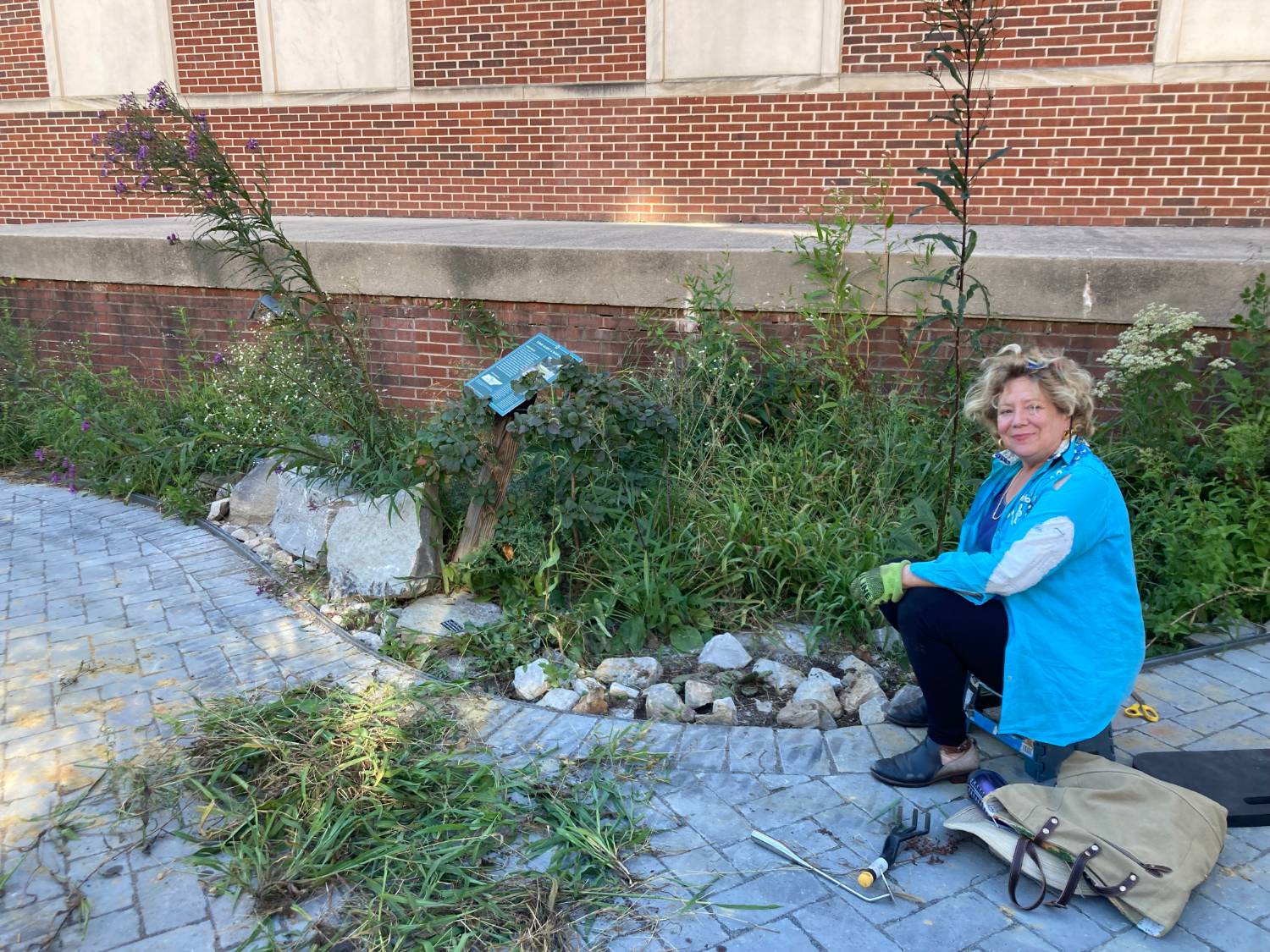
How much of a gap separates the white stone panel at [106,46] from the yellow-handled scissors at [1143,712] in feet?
33.0

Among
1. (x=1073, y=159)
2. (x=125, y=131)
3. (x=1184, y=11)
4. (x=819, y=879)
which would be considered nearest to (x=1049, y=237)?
(x=1073, y=159)

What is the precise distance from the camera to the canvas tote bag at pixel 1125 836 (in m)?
2.46

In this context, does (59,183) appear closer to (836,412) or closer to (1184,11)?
(836,412)

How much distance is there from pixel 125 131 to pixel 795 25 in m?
4.95

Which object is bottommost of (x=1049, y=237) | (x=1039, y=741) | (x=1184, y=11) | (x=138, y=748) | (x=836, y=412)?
(x=138, y=748)

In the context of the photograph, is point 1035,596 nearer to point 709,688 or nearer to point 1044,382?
point 1044,382

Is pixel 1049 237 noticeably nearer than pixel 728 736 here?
No

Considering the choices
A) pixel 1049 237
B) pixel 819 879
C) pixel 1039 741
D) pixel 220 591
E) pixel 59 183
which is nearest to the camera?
pixel 819 879

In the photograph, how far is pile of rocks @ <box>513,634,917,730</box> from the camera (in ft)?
11.6

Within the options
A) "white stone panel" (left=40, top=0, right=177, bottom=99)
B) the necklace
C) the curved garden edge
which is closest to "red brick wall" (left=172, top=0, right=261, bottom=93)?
"white stone panel" (left=40, top=0, right=177, bottom=99)

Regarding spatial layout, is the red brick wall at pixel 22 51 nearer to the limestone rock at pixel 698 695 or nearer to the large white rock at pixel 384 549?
the large white rock at pixel 384 549

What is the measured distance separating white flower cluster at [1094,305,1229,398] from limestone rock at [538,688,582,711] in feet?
8.46

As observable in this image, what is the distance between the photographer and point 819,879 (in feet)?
8.77

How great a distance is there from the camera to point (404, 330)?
6156mm
